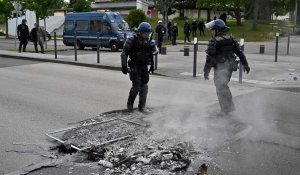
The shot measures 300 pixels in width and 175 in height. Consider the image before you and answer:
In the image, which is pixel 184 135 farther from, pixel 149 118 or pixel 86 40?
pixel 86 40

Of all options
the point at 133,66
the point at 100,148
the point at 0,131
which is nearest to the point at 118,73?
the point at 133,66

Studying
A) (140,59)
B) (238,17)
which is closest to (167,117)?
(140,59)

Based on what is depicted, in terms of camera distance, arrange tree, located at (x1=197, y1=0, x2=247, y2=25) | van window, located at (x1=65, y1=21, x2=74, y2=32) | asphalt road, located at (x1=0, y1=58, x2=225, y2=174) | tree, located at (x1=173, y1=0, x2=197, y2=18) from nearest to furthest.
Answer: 1. asphalt road, located at (x1=0, y1=58, x2=225, y2=174)
2. van window, located at (x1=65, y1=21, x2=74, y2=32)
3. tree, located at (x1=197, y1=0, x2=247, y2=25)
4. tree, located at (x1=173, y1=0, x2=197, y2=18)

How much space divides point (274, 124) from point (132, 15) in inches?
1382

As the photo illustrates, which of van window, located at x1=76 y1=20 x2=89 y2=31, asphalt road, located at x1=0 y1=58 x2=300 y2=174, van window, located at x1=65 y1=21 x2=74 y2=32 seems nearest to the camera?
asphalt road, located at x1=0 y1=58 x2=300 y2=174

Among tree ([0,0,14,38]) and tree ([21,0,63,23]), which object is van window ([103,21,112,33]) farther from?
tree ([0,0,14,38])

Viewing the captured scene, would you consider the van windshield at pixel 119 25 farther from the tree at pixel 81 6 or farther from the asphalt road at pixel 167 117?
the tree at pixel 81 6

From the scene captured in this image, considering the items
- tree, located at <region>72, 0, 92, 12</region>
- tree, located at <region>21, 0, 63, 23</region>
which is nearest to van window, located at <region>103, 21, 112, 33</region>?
tree, located at <region>21, 0, 63, 23</region>

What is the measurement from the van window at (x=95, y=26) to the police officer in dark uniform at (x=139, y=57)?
17.4m

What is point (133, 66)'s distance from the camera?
7.38 m

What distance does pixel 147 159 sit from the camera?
15.8 ft

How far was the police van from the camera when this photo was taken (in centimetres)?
2344

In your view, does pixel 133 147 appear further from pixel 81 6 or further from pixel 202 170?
pixel 81 6

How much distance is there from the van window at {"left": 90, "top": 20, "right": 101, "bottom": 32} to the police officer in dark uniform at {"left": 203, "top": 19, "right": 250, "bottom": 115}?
17986mm
